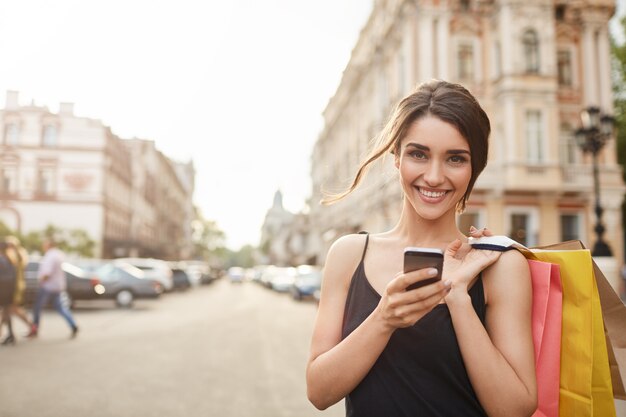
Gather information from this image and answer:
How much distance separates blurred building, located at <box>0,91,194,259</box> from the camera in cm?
3550

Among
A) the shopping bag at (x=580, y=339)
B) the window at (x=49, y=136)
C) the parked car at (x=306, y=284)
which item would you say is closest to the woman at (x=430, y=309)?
the shopping bag at (x=580, y=339)

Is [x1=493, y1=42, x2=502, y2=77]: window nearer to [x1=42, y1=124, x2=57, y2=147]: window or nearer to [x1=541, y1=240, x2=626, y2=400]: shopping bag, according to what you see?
[x1=541, y1=240, x2=626, y2=400]: shopping bag

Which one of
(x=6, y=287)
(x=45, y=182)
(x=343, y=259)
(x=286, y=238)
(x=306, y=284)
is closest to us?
(x=343, y=259)

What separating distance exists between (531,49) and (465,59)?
2.88 meters

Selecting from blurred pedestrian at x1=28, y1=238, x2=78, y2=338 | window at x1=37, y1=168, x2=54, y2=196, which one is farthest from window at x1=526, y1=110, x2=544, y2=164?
window at x1=37, y1=168, x2=54, y2=196

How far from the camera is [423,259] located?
139 cm

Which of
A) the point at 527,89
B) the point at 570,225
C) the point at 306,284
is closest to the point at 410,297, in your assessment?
the point at 527,89

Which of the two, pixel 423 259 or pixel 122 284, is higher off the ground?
pixel 423 259

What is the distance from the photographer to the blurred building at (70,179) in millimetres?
35500

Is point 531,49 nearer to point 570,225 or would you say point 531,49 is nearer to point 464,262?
point 570,225

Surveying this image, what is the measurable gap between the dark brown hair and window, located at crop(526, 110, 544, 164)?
24.0m

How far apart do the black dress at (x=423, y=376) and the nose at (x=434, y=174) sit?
0.33 m

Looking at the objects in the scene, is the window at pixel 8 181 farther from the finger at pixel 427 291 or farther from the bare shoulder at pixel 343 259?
the finger at pixel 427 291

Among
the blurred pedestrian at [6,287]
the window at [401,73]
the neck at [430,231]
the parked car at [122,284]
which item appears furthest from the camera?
the window at [401,73]
